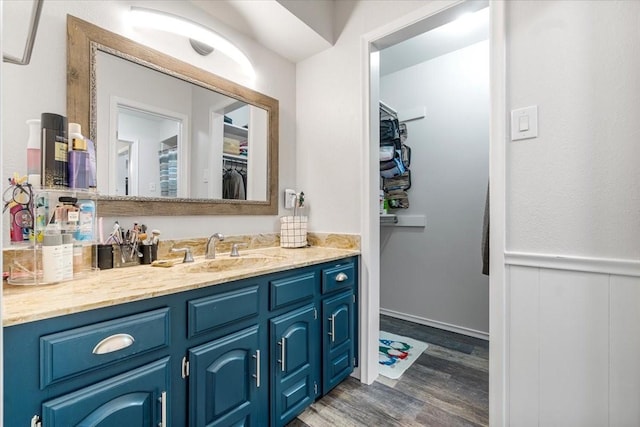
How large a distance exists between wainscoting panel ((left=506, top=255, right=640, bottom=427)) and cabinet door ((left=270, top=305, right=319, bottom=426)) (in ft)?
2.90

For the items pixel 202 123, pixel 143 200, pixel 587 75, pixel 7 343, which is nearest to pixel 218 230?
pixel 143 200

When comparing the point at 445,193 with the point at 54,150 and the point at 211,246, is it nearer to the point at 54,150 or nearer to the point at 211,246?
the point at 211,246

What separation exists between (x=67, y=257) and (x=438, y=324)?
262cm

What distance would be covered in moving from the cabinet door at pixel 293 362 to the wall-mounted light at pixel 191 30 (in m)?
1.49

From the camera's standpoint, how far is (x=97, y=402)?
79 cm

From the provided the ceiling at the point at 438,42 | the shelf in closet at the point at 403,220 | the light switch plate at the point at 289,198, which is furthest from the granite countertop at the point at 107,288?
the ceiling at the point at 438,42

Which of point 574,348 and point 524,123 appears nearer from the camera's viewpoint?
point 574,348

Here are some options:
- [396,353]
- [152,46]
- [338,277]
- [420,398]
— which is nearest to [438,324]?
[396,353]

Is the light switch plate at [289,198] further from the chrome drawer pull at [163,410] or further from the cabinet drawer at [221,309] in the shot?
the chrome drawer pull at [163,410]

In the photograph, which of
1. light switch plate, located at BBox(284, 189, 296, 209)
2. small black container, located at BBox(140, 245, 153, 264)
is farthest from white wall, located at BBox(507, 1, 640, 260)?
small black container, located at BBox(140, 245, 153, 264)

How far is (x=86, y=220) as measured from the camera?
1131 millimetres

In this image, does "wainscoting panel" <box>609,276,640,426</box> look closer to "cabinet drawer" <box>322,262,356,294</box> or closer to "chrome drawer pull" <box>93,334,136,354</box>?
"cabinet drawer" <box>322,262,356,294</box>

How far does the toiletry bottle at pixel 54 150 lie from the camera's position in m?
0.99

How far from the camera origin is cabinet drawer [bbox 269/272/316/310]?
127 centimetres
